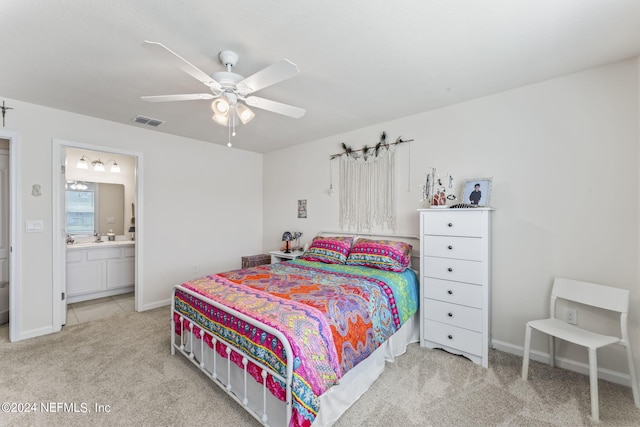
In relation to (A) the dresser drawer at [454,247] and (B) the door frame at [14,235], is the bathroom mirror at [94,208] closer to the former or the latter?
(B) the door frame at [14,235]

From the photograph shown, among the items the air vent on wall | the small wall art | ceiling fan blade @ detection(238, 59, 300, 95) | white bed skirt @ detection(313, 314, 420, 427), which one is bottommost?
white bed skirt @ detection(313, 314, 420, 427)

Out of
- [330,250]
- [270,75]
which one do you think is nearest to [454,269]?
[330,250]

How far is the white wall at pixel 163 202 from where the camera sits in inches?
119

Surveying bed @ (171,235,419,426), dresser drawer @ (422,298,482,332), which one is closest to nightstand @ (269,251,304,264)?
bed @ (171,235,419,426)

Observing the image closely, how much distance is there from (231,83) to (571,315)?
330 cm

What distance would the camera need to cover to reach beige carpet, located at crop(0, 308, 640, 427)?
6.00ft

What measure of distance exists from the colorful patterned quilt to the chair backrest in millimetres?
1198

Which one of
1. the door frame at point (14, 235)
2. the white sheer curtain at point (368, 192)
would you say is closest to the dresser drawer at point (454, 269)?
the white sheer curtain at point (368, 192)

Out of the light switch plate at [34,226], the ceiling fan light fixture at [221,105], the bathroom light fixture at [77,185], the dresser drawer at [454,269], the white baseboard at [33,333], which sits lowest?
the white baseboard at [33,333]

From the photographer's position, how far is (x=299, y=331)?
5.39 ft

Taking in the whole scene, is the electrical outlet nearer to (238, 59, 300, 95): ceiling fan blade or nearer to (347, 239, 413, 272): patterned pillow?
(347, 239, 413, 272): patterned pillow

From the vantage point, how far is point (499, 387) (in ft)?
7.06

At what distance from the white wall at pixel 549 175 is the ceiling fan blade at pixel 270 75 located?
82.3 inches

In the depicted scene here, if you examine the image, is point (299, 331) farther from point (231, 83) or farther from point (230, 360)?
point (231, 83)
